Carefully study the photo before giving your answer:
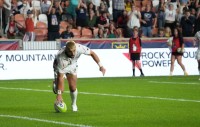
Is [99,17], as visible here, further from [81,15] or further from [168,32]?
[168,32]

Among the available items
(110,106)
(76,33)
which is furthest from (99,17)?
(110,106)

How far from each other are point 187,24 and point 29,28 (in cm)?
831

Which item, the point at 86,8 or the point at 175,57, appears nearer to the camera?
the point at 175,57

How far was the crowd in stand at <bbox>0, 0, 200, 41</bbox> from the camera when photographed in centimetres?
3375

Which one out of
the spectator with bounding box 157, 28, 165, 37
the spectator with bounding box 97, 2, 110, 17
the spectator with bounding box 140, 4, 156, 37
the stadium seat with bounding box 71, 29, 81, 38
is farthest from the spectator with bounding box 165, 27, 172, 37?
the stadium seat with bounding box 71, 29, 81, 38

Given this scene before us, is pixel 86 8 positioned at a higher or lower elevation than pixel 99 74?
higher

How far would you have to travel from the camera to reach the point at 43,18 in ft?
113

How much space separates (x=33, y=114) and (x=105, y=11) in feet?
68.0

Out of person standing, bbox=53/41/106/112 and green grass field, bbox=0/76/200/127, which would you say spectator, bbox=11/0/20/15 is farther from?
person standing, bbox=53/41/106/112

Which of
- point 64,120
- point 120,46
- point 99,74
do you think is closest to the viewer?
point 64,120

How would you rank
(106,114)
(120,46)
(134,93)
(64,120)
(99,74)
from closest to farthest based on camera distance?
(64,120), (106,114), (134,93), (99,74), (120,46)

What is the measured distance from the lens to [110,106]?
57.2 ft

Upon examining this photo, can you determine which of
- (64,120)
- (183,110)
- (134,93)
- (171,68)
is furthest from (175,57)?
(64,120)

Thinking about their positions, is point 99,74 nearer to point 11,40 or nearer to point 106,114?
point 11,40
